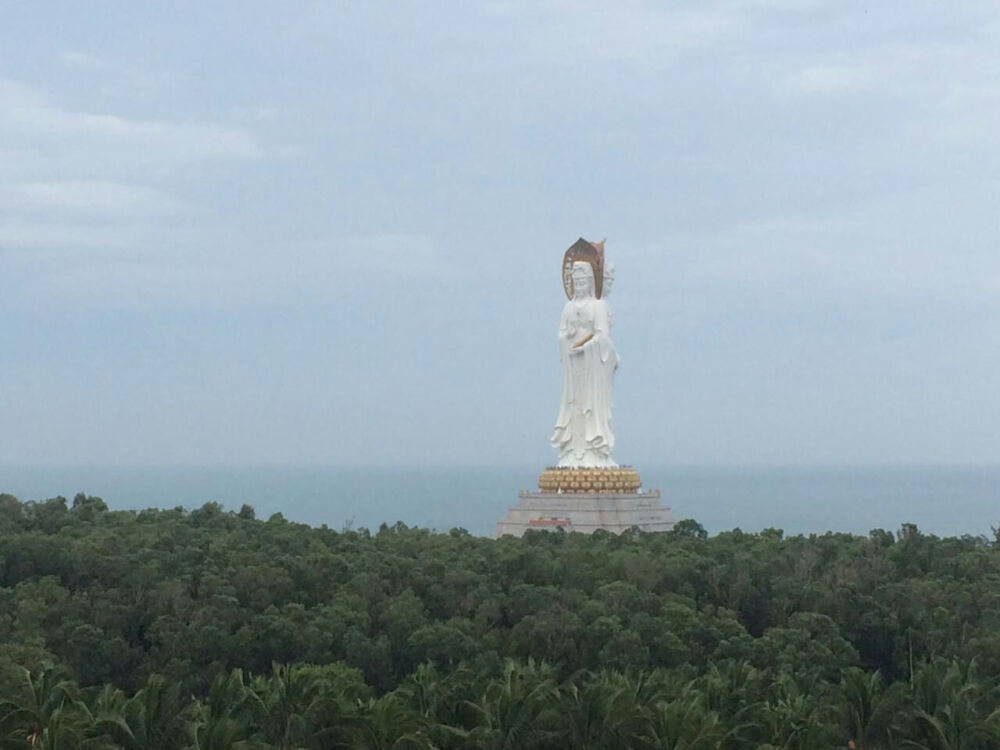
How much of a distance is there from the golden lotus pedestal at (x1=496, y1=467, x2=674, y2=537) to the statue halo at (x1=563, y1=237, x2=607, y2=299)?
4.46m

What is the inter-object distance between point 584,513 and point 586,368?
3771 mm

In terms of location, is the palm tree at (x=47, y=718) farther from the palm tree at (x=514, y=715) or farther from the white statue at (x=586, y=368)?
the white statue at (x=586, y=368)

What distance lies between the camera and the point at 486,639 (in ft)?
81.9

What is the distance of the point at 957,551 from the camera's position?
3278 centimetres

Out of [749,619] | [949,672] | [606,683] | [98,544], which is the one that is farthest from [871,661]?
[98,544]

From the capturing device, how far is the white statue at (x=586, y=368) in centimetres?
3841

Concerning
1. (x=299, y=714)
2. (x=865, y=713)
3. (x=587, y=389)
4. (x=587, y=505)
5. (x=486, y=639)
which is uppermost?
(x=587, y=389)

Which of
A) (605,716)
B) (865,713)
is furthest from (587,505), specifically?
(605,716)

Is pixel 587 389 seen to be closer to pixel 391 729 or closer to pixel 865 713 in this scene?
pixel 865 713

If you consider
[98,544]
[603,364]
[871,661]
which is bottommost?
[871,661]

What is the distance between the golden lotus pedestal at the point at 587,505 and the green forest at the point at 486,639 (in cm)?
204

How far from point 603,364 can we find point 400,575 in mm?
11708

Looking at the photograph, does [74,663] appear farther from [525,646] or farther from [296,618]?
[525,646]

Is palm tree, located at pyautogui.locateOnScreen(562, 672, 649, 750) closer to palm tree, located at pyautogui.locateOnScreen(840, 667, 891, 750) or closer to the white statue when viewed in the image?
palm tree, located at pyautogui.locateOnScreen(840, 667, 891, 750)
